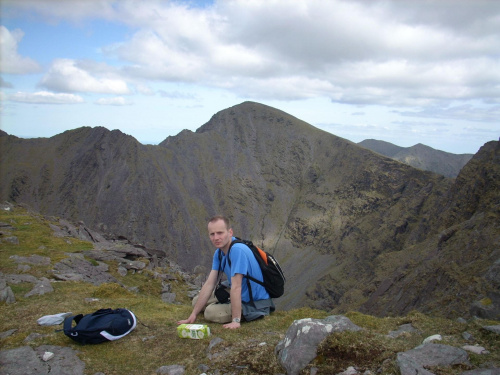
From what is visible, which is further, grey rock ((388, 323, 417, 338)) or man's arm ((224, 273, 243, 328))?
man's arm ((224, 273, 243, 328))

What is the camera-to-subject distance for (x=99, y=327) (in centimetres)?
753

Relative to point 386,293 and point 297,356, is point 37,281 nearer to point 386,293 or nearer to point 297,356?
point 297,356

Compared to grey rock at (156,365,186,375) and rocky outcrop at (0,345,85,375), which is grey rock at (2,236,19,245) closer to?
rocky outcrop at (0,345,85,375)

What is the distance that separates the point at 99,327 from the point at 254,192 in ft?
400

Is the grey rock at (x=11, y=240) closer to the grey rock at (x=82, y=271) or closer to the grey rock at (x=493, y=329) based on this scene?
the grey rock at (x=82, y=271)

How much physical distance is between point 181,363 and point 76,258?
14660 millimetres

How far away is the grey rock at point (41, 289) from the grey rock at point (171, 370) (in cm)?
818

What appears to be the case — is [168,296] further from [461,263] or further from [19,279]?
[461,263]

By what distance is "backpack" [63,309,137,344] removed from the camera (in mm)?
7406

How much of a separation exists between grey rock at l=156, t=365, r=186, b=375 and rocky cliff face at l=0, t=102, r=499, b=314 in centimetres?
5753

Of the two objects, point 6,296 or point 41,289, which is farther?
point 41,289

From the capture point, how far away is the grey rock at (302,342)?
18.1ft

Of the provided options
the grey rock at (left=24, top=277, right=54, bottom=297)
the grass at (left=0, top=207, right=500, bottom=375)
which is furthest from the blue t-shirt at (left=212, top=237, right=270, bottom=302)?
the grey rock at (left=24, top=277, right=54, bottom=297)

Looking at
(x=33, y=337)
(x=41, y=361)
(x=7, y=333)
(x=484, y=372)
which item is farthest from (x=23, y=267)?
(x=484, y=372)
